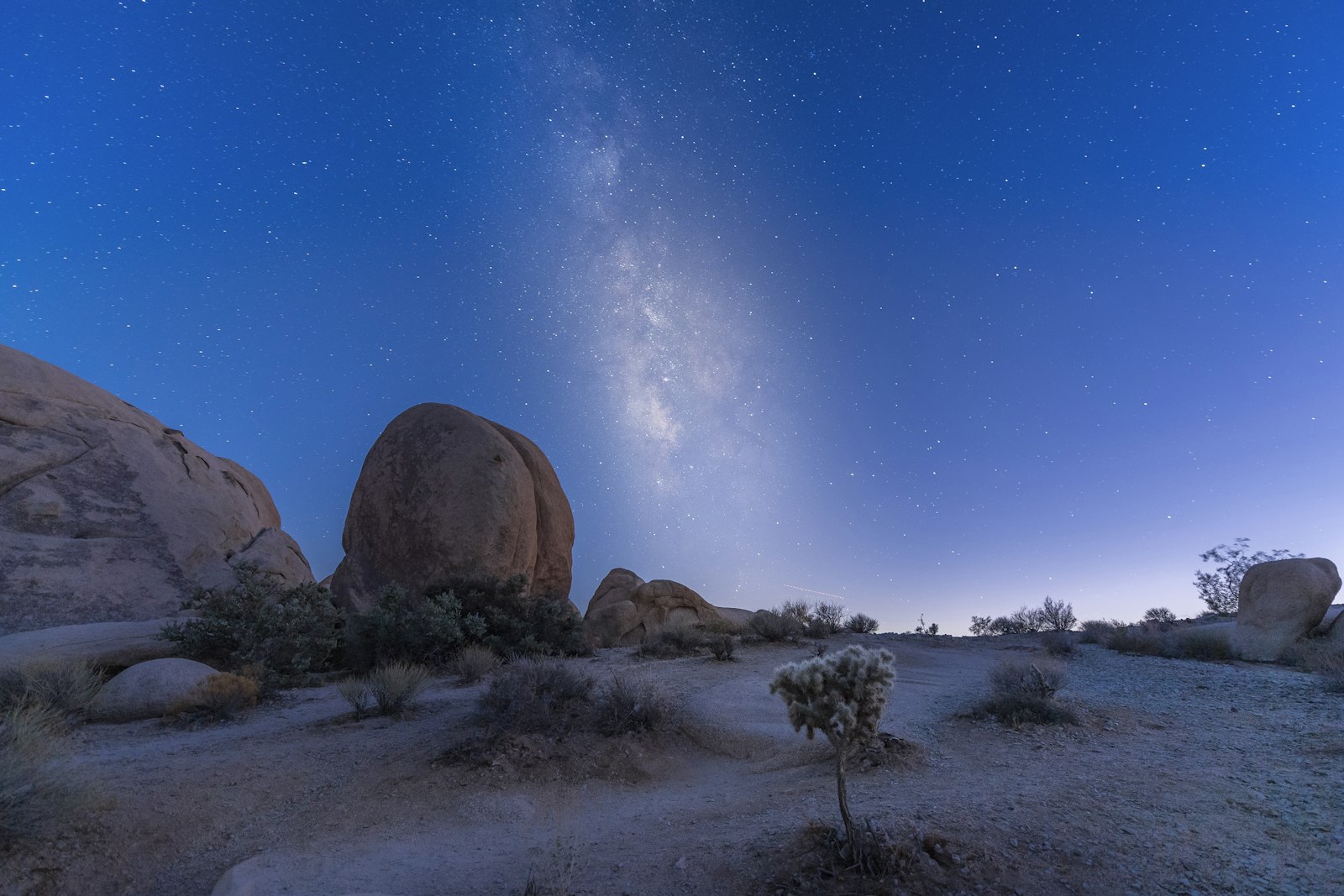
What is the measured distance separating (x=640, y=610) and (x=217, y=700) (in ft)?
53.1

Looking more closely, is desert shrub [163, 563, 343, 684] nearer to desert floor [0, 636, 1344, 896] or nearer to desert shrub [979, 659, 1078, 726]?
desert floor [0, 636, 1344, 896]

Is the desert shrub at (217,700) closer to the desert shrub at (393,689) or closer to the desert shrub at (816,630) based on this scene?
the desert shrub at (393,689)

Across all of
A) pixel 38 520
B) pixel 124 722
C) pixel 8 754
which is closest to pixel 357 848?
pixel 8 754

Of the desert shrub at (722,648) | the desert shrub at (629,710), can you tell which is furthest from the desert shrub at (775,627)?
the desert shrub at (629,710)

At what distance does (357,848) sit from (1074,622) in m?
29.1

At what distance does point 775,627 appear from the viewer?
1667cm

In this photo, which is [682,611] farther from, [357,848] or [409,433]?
[357,848]

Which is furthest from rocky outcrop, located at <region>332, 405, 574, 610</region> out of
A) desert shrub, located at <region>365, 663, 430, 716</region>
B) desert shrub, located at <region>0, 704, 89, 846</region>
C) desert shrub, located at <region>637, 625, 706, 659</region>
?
desert shrub, located at <region>0, 704, 89, 846</region>

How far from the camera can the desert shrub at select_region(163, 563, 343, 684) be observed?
10797mm

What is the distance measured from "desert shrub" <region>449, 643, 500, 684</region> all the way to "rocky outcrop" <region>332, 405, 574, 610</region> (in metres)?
4.30

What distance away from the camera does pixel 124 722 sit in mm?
8625

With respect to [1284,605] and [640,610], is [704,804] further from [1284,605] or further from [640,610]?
[640,610]

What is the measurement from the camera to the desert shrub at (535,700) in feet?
26.0

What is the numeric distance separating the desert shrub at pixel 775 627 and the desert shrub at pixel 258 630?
397 inches
